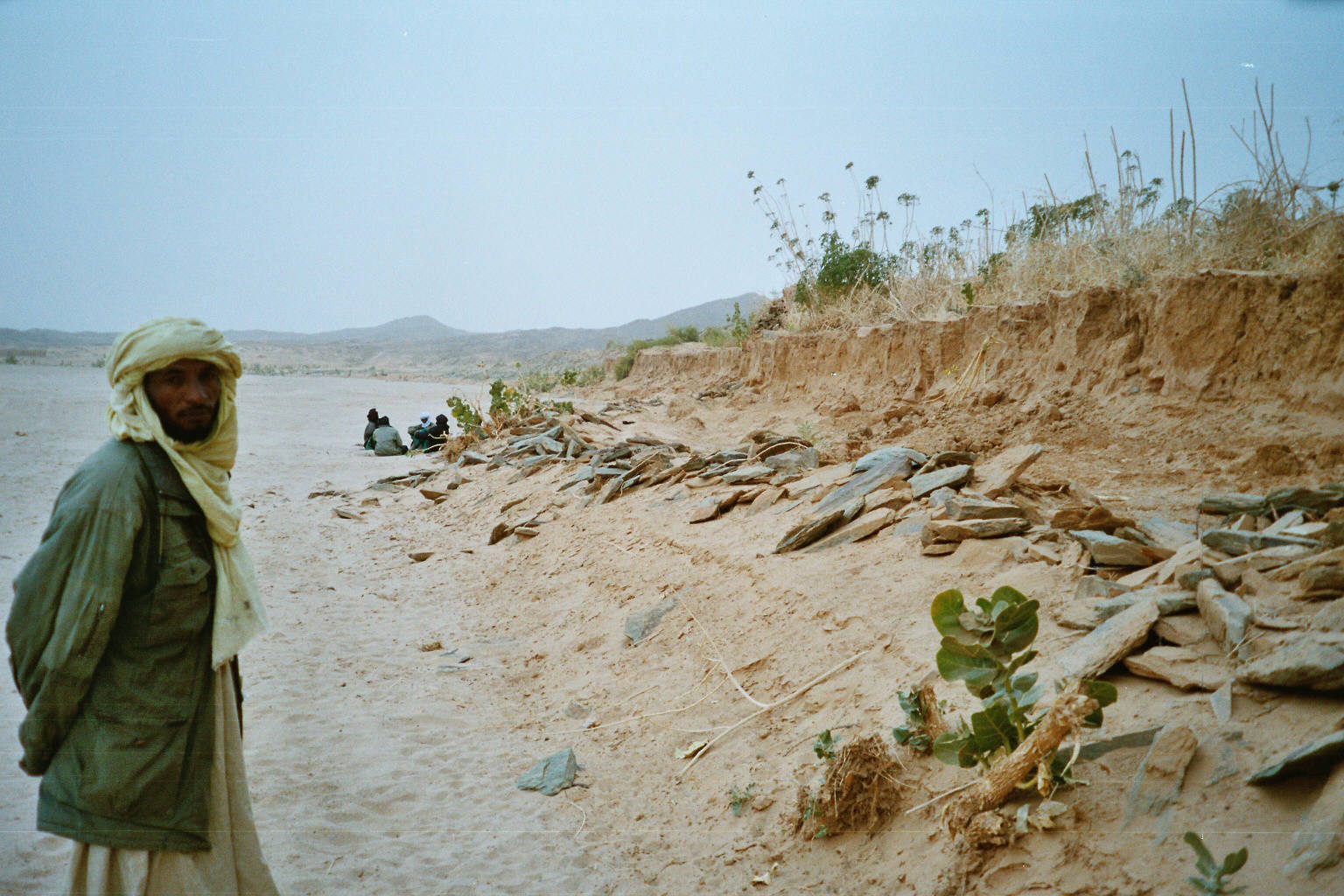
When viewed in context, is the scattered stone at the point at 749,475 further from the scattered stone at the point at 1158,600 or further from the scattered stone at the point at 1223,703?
the scattered stone at the point at 1223,703

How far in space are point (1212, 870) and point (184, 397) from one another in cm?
264

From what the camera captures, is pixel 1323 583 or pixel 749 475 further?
pixel 749 475

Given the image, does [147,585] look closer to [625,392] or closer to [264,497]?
[264,497]

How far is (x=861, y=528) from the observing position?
525 cm

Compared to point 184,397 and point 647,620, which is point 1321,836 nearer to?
point 184,397

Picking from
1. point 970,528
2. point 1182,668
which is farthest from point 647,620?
point 1182,668

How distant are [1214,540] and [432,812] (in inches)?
140

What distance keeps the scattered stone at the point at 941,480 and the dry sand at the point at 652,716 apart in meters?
0.60

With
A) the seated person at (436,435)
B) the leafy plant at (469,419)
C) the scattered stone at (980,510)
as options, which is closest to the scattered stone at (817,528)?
the scattered stone at (980,510)

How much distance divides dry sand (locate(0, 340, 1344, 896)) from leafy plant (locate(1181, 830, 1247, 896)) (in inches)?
3.8

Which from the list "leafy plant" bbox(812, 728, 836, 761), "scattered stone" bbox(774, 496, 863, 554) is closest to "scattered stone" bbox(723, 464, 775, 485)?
"scattered stone" bbox(774, 496, 863, 554)

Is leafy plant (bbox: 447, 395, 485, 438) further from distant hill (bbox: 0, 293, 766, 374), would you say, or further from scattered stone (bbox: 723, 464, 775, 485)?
distant hill (bbox: 0, 293, 766, 374)

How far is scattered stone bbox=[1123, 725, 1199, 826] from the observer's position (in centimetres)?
225

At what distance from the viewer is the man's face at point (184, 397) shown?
6.68 feet
